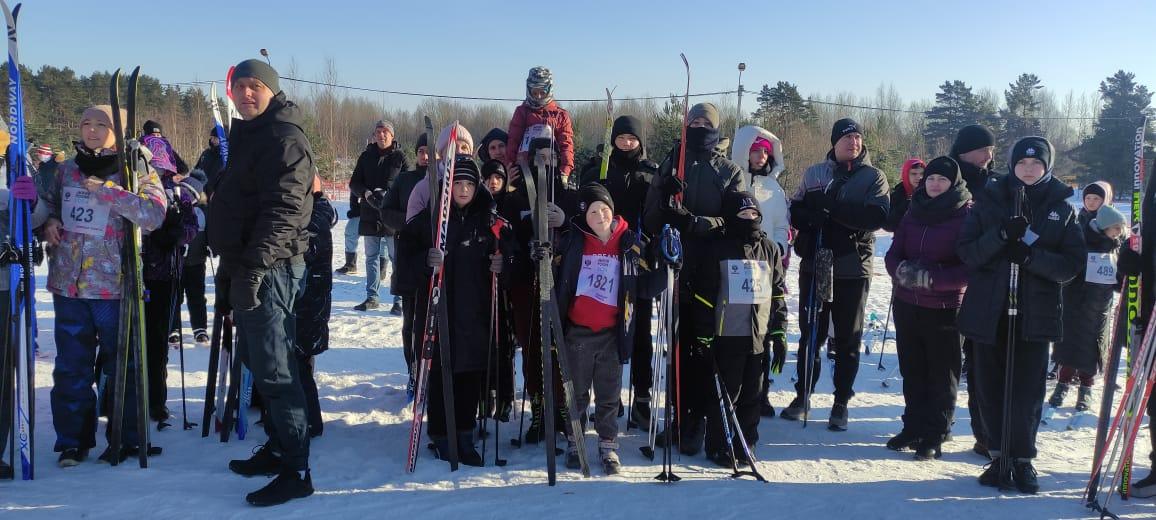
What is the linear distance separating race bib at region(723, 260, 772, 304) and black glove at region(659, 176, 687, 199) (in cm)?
52

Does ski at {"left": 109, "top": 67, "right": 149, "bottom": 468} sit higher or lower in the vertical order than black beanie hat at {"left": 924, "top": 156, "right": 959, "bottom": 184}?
lower

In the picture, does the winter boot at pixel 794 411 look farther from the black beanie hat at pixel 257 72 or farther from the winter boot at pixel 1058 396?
the black beanie hat at pixel 257 72

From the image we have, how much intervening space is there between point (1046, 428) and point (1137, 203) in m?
2.07

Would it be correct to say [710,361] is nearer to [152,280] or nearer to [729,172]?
[729,172]

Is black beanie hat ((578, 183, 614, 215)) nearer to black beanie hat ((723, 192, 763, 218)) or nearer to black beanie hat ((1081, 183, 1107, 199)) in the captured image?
black beanie hat ((723, 192, 763, 218))

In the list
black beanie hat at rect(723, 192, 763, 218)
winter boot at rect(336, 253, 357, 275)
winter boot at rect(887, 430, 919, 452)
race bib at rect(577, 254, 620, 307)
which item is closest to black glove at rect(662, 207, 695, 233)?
black beanie hat at rect(723, 192, 763, 218)

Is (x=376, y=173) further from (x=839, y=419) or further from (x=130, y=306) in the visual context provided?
(x=839, y=419)

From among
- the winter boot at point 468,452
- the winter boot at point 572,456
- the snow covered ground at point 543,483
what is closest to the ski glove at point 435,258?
the winter boot at point 468,452

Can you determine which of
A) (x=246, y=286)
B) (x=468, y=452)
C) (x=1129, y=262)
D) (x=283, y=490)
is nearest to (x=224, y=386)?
(x=283, y=490)

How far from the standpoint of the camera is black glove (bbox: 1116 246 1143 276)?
3914 mm

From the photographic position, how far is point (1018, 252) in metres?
3.87

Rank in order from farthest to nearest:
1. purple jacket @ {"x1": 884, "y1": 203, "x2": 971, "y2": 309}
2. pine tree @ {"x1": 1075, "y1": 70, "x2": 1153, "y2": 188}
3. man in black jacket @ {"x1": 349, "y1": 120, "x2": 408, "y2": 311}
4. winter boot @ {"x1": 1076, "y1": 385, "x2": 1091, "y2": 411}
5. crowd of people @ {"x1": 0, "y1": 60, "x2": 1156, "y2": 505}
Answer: pine tree @ {"x1": 1075, "y1": 70, "x2": 1153, "y2": 188}
man in black jacket @ {"x1": 349, "y1": 120, "x2": 408, "y2": 311}
winter boot @ {"x1": 1076, "y1": 385, "x2": 1091, "y2": 411}
purple jacket @ {"x1": 884, "y1": 203, "x2": 971, "y2": 309}
crowd of people @ {"x1": 0, "y1": 60, "x2": 1156, "y2": 505}

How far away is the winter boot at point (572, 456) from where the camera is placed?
4.23m

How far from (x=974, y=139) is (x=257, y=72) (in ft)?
15.0
